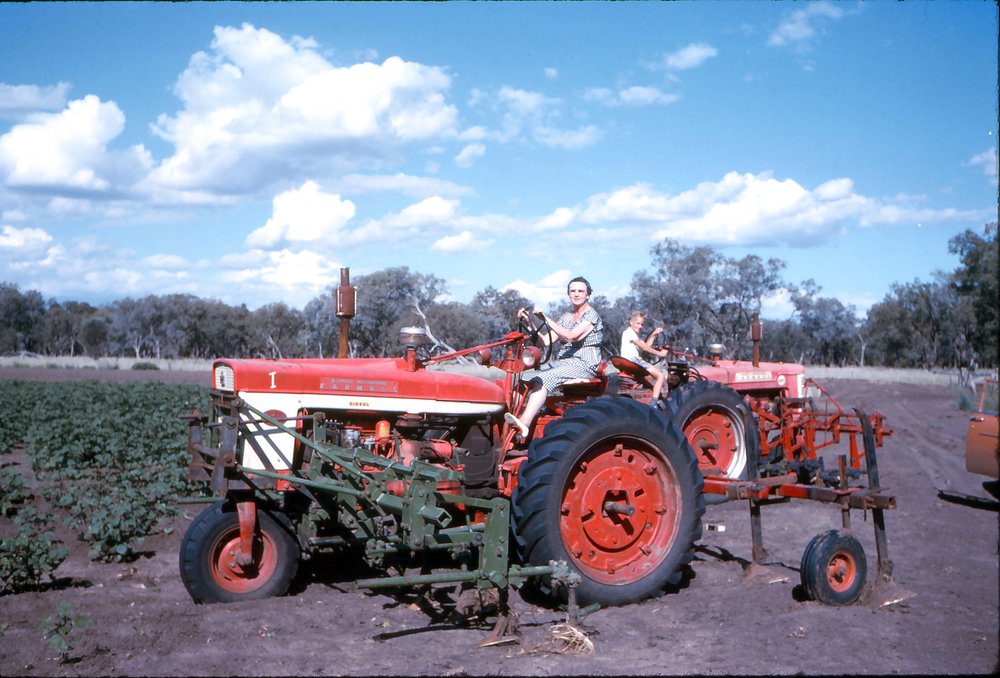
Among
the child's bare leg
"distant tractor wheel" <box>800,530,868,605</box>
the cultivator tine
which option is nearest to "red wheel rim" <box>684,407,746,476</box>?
the child's bare leg

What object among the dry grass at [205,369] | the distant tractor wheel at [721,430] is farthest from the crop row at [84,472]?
the dry grass at [205,369]

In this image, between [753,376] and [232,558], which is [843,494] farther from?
[753,376]

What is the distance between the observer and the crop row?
251 inches

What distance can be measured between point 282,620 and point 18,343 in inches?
2918

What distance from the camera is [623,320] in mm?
34094

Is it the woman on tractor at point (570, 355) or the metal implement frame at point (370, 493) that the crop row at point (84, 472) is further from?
the woman on tractor at point (570, 355)

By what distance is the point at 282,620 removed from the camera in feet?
15.7

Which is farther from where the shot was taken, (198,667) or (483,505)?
(483,505)

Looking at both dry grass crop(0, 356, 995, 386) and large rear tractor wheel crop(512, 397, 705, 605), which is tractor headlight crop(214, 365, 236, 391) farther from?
dry grass crop(0, 356, 995, 386)

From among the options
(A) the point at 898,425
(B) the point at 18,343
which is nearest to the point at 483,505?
(A) the point at 898,425

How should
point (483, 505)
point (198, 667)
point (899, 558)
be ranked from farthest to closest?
point (899, 558) < point (483, 505) < point (198, 667)

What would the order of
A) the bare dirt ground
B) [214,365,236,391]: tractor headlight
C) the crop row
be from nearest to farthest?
the bare dirt ground, [214,365,236,391]: tractor headlight, the crop row

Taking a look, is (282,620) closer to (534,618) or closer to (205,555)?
(205,555)

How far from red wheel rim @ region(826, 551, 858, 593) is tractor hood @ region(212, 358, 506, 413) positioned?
2.44 metres
